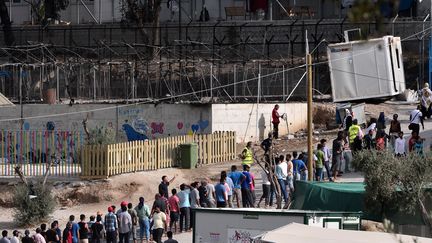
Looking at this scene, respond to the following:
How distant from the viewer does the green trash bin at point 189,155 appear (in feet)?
104

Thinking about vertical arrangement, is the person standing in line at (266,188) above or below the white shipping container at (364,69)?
below

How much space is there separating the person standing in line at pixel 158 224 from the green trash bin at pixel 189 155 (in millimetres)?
9214

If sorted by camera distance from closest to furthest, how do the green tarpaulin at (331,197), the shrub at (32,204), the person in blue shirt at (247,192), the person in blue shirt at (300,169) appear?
the green tarpaulin at (331,197) → the person in blue shirt at (247,192) → the person in blue shirt at (300,169) → the shrub at (32,204)

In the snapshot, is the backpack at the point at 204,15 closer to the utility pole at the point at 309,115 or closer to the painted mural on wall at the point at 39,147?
the painted mural on wall at the point at 39,147

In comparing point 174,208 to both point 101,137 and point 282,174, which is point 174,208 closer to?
point 282,174

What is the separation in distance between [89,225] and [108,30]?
3075 cm

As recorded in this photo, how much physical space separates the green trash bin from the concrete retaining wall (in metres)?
4.25

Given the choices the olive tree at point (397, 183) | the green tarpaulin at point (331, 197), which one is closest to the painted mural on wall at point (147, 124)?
the green tarpaulin at point (331, 197)

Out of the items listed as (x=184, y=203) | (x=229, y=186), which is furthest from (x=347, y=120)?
(x=184, y=203)

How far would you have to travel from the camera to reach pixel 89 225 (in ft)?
76.8

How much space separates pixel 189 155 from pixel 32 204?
247 inches

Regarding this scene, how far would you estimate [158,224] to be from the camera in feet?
73.5

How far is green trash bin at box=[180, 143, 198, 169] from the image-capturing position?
104 feet

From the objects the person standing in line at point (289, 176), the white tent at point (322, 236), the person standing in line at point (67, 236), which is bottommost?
the person standing in line at point (67, 236)
